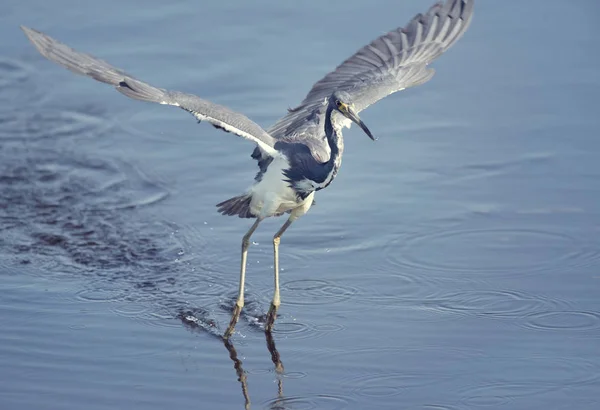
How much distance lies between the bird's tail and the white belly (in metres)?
0.13

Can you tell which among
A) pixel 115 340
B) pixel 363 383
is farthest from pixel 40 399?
pixel 363 383

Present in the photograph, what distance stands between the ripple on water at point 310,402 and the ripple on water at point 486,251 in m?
2.31

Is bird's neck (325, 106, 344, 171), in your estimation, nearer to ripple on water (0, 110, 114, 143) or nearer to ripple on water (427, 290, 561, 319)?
ripple on water (427, 290, 561, 319)

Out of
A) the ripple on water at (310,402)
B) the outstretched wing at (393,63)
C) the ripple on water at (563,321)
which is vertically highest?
the outstretched wing at (393,63)

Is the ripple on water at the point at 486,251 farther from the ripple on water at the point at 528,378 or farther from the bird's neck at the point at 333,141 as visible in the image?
the ripple on water at the point at 528,378

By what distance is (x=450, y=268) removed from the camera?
9.65 m

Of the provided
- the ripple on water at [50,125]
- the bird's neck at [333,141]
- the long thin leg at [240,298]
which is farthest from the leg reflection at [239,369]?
the ripple on water at [50,125]

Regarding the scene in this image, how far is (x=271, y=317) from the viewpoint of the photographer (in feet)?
29.0

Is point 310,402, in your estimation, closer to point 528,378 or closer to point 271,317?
point 271,317

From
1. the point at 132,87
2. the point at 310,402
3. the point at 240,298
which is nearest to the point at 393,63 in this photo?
the point at 240,298

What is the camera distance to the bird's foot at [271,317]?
8.80 meters

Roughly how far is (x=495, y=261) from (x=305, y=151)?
197 cm

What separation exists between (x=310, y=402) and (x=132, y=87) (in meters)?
2.58

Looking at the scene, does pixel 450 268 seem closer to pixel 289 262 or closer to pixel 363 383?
pixel 289 262
